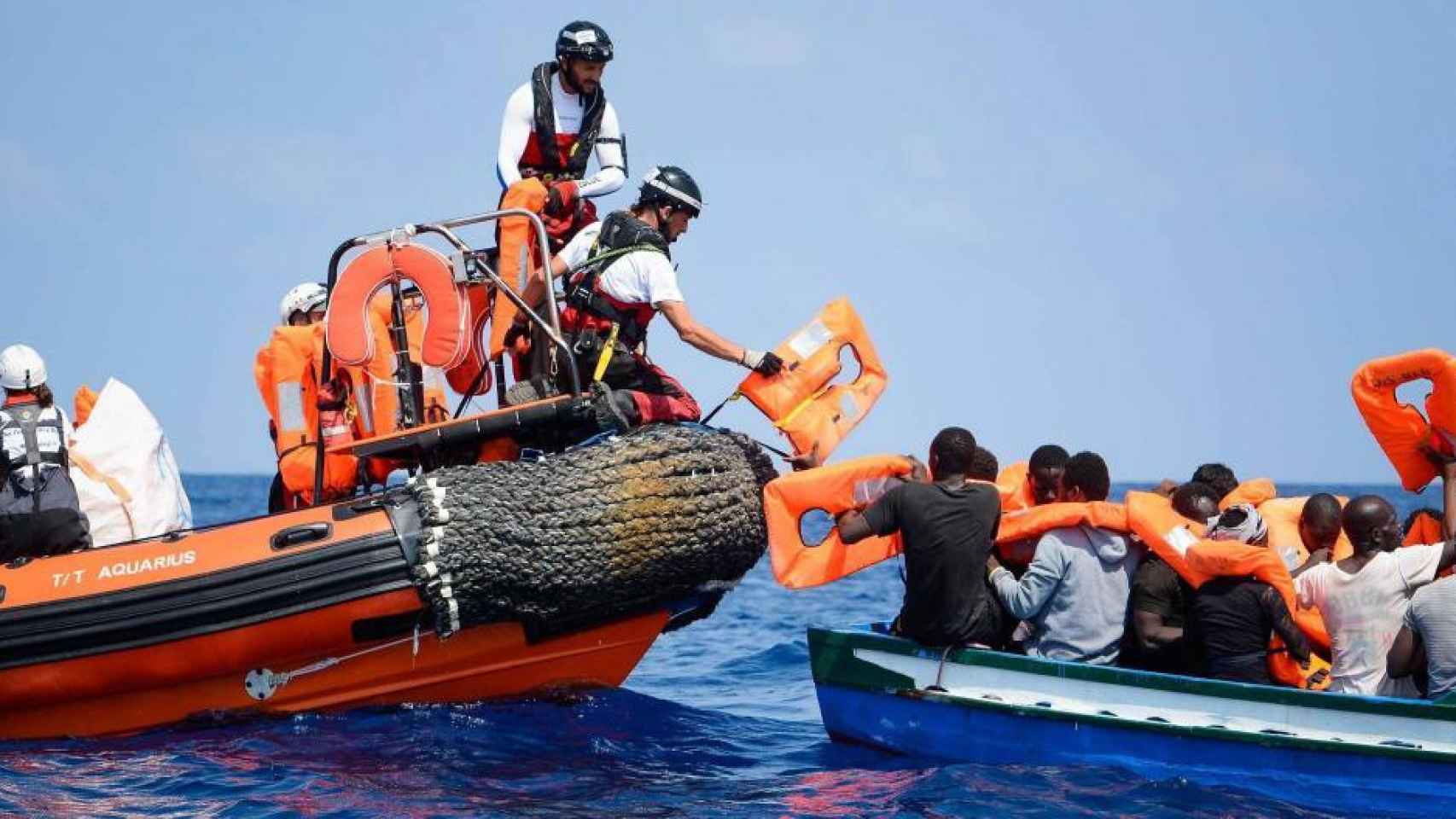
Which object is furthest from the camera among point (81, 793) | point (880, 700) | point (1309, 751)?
point (880, 700)

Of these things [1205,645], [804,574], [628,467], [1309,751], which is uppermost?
[628,467]

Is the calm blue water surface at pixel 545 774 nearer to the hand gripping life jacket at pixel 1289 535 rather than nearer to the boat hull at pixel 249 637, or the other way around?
the boat hull at pixel 249 637

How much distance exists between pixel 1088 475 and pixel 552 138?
3306 millimetres

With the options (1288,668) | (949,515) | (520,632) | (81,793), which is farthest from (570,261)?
(1288,668)

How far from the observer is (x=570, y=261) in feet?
27.5

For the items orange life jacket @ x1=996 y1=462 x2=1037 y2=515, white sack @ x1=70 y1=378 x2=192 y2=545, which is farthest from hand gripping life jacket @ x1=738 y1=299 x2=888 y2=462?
white sack @ x1=70 y1=378 x2=192 y2=545

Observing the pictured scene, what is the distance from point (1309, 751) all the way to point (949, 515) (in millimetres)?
1650

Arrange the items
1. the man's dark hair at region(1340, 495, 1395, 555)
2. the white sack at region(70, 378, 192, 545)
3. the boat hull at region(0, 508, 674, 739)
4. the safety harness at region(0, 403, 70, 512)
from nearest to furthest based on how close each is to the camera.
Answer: the man's dark hair at region(1340, 495, 1395, 555) → the boat hull at region(0, 508, 674, 739) → the safety harness at region(0, 403, 70, 512) → the white sack at region(70, 378, 192, 545)

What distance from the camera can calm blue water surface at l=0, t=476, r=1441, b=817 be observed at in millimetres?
6816

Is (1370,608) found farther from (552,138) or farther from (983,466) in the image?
(552,138)

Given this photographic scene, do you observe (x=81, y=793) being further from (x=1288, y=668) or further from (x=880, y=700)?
(x=1288, y=668)

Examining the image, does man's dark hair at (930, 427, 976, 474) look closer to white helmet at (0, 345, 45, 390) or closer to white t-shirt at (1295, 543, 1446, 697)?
white t-shirt at (1295, 543, 1446, 697)

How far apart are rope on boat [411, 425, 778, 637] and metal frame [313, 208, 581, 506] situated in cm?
51

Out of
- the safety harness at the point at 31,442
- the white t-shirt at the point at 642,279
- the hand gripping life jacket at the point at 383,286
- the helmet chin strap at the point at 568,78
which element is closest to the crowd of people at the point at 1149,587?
the white t-shirt at the point at 642,279
